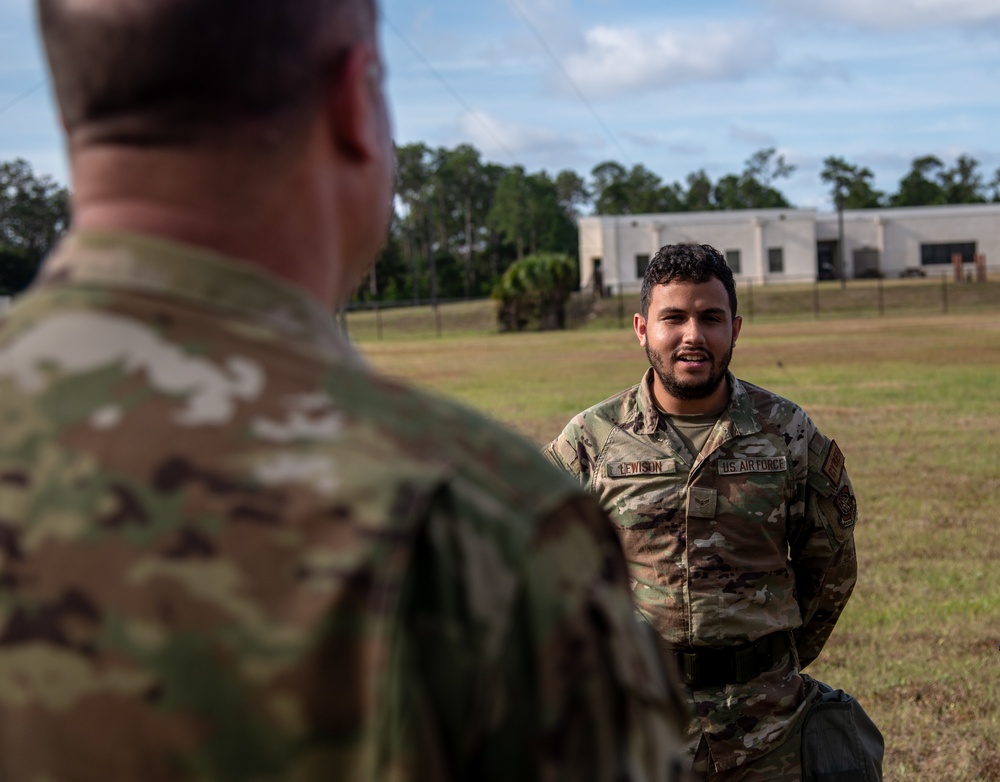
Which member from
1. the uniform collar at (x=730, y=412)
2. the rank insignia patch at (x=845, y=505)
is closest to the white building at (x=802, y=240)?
the uniform collar at (x=730, y=412)

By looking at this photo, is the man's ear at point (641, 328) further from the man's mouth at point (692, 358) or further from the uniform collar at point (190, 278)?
the uniform collar at point (190, 278)

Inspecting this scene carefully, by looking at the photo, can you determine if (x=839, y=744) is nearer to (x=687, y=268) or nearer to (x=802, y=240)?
(x=687, y=268)

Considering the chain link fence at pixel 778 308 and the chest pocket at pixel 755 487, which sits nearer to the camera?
the chest pocket at pixel 755 487

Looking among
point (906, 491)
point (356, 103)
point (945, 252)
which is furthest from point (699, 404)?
point (945, 252)

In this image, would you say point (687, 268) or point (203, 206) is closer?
point (203, 206)

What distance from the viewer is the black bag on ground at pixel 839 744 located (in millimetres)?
3906

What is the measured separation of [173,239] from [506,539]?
0.50 m

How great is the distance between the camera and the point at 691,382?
431cm

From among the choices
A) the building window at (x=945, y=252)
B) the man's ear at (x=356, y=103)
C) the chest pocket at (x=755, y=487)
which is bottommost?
the chest pocket at (x=755, y=487)

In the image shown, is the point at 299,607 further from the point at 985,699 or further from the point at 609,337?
the point at 609,337

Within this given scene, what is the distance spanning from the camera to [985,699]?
21.7ft

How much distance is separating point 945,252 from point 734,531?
88.0m

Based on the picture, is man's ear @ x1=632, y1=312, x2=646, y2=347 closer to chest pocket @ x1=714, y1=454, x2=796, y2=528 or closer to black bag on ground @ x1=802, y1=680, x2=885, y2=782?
chest pocket @ x1=714, y1=454, x2=796, y2=528

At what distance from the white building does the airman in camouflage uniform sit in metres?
75.4
